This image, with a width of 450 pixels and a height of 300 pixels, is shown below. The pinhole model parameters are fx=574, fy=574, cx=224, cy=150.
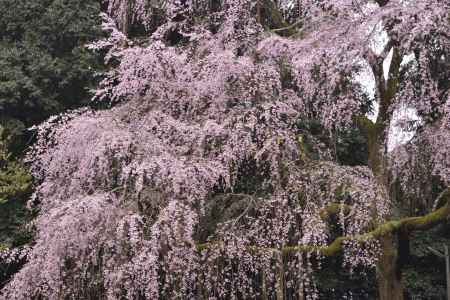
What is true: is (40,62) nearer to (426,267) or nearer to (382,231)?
(382,231)

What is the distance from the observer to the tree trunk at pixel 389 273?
232 inches

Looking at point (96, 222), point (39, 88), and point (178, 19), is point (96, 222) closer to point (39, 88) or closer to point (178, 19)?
point (178, 19)

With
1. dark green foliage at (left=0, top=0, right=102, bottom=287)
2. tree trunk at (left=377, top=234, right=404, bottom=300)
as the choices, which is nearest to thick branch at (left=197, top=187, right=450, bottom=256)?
tree trunk at (left=377, top=234, right=404, bottom=300)

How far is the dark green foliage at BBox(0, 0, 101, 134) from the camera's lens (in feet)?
27.1

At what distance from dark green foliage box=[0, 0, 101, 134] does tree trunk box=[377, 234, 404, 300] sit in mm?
4832

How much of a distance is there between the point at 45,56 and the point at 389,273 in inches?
220

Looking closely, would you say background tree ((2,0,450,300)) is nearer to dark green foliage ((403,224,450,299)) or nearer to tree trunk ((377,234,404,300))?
tree trunk ((377,234,404,300))

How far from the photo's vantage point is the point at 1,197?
7.23 m

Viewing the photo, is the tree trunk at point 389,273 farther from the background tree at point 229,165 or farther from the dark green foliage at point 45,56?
the dark green foliage at point 45,56

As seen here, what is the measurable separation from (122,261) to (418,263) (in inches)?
276

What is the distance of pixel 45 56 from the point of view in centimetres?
834

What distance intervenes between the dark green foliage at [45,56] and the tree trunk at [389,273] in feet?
15.9

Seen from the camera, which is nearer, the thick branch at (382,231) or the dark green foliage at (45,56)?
the thick branch at (382,231)

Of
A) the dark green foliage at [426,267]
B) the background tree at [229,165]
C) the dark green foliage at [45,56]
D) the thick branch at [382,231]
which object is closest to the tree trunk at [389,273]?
the background tree at [229,165]
